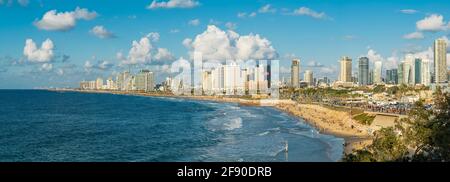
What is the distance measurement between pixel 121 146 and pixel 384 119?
37.8 m

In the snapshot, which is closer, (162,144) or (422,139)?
(422,139)

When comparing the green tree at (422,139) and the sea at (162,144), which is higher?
the green tree at (422,139)

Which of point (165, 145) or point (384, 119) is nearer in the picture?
point (165, 145)

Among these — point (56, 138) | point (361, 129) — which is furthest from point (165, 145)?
point (361, 129)

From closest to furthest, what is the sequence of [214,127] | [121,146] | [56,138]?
[121,146]
[56,138]
[214,127]

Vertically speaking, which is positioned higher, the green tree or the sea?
the green tree

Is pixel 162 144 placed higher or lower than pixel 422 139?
lower

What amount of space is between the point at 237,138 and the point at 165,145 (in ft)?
33.5

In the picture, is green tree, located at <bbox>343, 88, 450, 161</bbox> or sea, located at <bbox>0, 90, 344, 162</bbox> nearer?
green tree, located at <bbox>343, 88, 450, 161</bbox>

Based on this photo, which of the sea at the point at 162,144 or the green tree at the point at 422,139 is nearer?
the green tree at the point at 422,139

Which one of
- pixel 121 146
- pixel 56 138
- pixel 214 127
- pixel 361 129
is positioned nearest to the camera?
pixel 121 146

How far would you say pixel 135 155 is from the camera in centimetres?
4344
